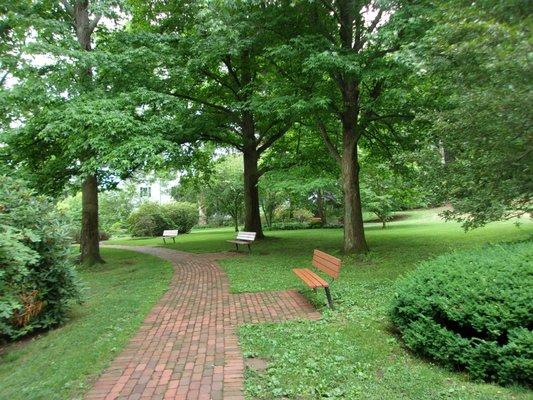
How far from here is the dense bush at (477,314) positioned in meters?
3.65

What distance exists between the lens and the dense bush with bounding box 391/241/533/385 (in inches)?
144

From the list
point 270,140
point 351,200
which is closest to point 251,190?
point 270,140

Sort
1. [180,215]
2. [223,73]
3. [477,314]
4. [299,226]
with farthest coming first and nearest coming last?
[180,215] < [299,226] < [223,73] < [477,314]

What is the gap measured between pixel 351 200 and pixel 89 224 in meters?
8.74

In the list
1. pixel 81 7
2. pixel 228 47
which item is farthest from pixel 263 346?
pixel 81 7

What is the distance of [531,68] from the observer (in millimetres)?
4512

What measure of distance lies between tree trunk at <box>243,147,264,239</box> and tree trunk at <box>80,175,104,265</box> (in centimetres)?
678

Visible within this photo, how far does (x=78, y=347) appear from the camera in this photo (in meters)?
5.23

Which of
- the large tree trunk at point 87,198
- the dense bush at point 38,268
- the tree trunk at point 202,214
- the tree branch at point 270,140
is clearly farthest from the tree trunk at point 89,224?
the tree trunk at point 202,214

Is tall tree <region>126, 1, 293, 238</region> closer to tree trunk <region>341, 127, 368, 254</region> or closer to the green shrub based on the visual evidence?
tree trunk <region>341, 127, 368, 254</region>

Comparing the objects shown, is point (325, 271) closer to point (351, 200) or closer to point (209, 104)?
point (351, 200)

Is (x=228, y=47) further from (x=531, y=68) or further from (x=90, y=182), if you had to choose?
(x=531, y=68)

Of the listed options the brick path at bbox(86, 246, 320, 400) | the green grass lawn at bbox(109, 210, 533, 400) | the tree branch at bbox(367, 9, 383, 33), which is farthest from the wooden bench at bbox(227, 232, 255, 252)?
the tree branch at bbox(367, 9, 383, 33)

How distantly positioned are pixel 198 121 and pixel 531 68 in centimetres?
1202
